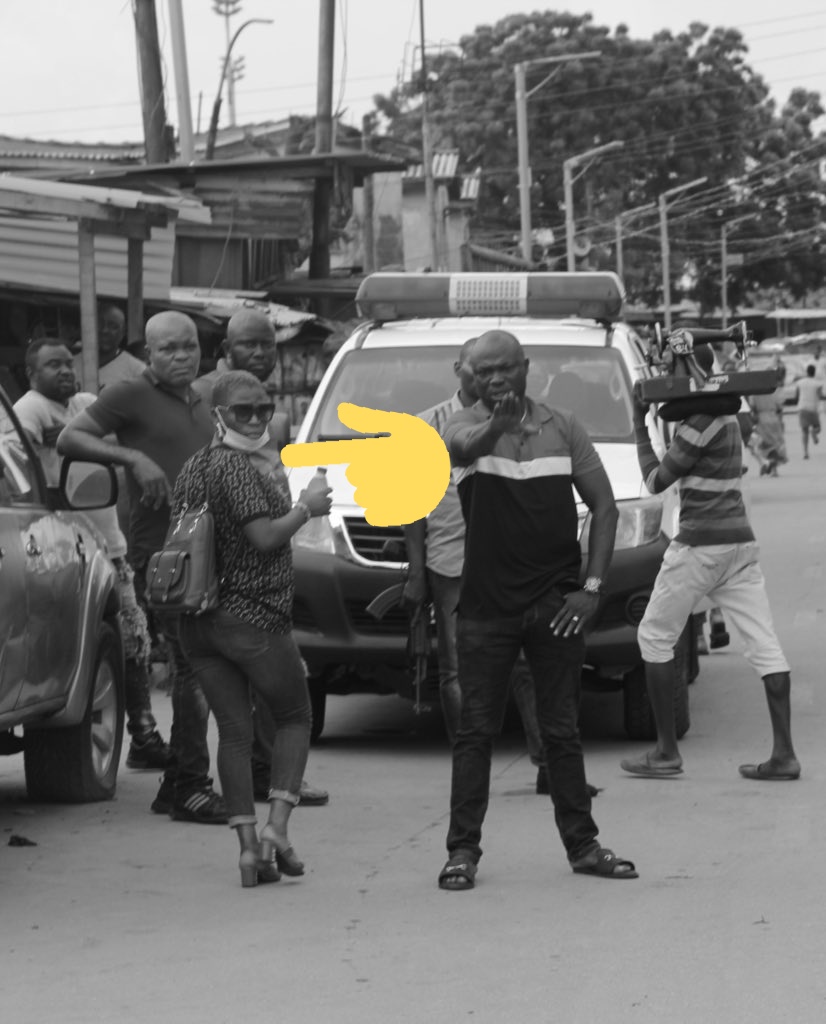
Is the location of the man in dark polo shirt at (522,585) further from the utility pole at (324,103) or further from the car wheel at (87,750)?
the utility pole at (324,103)

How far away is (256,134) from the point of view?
163 feet

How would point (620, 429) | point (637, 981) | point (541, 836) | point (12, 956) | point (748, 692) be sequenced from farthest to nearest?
point (748, 692)
point (620, 429)
point (541, 836)
point (12, 956)
point (637, 981)

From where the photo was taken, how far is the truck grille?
9.29 metres

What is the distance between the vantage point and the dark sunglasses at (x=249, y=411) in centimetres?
686

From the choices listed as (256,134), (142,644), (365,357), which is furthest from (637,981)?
(256,134)

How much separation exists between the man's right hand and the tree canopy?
195ft

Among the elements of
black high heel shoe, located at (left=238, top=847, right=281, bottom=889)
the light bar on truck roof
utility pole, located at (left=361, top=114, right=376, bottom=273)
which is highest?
utility pole, located at (left=361, top=114, right=376, bottom=273)

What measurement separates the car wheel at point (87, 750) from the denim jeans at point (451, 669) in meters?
1.41

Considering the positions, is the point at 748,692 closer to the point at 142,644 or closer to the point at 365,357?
the point at 365,357

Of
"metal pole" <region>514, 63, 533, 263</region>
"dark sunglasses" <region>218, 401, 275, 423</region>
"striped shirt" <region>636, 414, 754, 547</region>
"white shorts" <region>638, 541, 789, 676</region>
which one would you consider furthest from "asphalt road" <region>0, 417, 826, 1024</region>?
"metal pole" <region>514, 63, 533, 263</region>

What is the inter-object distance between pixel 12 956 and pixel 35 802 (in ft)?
8.91

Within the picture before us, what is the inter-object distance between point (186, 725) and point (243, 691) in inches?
39.6

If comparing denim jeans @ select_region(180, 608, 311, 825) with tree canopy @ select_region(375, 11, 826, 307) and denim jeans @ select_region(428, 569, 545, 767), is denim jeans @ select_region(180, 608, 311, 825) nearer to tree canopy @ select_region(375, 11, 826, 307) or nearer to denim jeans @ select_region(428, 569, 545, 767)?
denim jeans @ select_region(428, 569, 545, 767)

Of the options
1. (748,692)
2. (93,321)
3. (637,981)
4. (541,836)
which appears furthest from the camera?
(93,321)
